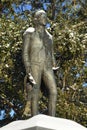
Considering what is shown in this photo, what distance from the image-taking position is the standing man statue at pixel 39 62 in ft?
32.3

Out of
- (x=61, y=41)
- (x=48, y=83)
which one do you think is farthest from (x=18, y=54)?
(x=48, y=83)

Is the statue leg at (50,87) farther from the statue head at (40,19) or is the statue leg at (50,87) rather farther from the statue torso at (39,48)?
the statue head at (40,19)

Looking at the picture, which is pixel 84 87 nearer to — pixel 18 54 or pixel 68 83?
pixel 68 83

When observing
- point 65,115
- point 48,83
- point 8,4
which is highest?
point 8,4

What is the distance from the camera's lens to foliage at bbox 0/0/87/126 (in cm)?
1722

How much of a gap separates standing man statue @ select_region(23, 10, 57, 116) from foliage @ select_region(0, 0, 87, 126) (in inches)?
259

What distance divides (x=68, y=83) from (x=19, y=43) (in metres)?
Result: 2.15

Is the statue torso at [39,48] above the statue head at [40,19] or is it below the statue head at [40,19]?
below

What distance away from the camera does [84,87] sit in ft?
60.7

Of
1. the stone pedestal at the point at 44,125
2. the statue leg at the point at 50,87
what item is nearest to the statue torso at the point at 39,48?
the statue leg at the point at 50,87

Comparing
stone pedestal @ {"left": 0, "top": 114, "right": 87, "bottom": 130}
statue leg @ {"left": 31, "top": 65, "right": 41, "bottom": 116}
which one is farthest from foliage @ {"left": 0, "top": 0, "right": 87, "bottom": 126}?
stone pedestal @ {"left": 0, "top": 114, "right": 87, "bottom": 130}

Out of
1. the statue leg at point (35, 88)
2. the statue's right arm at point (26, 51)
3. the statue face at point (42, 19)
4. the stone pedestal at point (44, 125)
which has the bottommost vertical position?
the stone pedestal at point (44, 125)

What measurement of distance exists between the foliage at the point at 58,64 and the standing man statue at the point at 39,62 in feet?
21.6

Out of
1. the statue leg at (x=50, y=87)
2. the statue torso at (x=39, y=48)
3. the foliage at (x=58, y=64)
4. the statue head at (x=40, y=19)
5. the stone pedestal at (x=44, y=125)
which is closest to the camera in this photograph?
the stone pedestal at (x=44, y=125)
